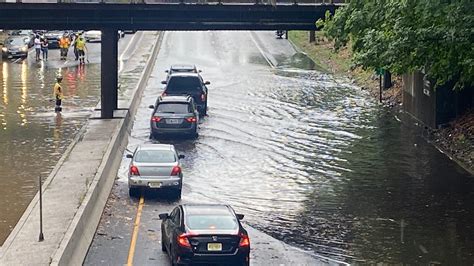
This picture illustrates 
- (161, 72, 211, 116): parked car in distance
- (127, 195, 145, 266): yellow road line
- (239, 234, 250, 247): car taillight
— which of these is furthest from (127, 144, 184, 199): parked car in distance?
(161, 72, 211, 116): parked car in distance

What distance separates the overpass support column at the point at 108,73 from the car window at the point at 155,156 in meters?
11.0

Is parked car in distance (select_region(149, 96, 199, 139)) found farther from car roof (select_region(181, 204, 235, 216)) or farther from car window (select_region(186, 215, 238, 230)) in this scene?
car window (select_region(186, 215, 238, 230))

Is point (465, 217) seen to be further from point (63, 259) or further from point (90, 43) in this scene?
point (90, 43)

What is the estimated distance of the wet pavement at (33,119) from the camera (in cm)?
2670

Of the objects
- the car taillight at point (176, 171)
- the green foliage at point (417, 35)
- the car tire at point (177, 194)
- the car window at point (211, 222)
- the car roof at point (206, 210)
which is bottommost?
the car tire at point (177, 194)

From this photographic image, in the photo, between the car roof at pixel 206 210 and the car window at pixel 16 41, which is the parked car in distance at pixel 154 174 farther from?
the car window at pixel 16 41

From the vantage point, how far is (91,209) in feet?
74.8

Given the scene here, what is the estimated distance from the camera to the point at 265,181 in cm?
2928

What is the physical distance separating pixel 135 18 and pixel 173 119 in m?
4.21

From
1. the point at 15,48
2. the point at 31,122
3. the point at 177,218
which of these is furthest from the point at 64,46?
the point at 177,218

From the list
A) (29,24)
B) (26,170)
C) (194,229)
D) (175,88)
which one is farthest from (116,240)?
(175,88)

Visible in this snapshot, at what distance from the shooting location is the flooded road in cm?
2275

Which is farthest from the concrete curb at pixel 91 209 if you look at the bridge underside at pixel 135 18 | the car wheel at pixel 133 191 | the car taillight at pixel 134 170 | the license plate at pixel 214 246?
the bridge underside at pixel 135 18

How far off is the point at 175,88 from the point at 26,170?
1310 cm
